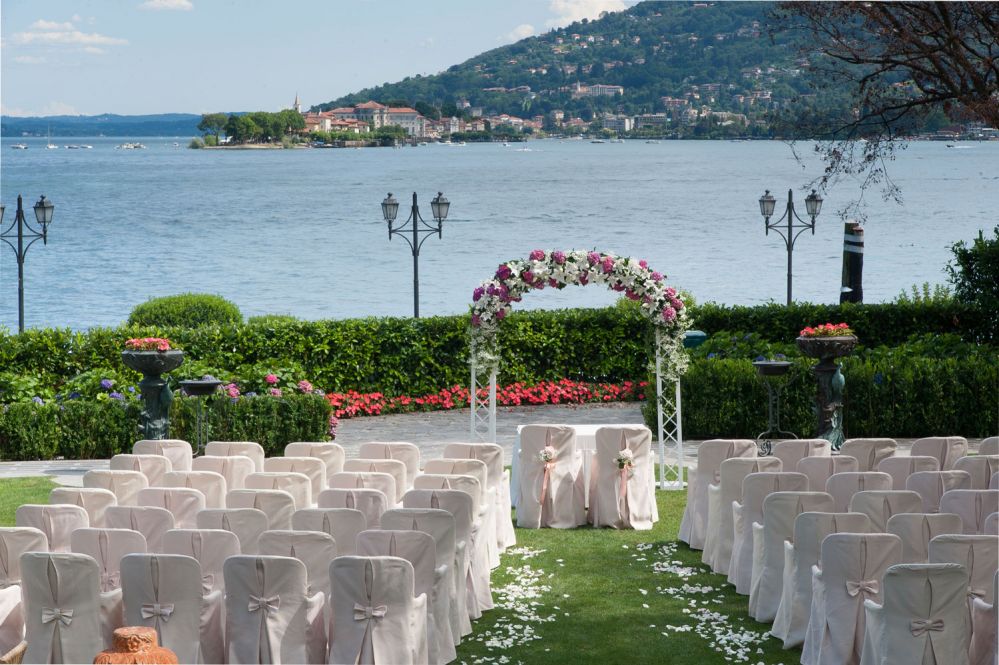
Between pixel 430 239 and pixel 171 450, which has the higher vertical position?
pixel 171 450

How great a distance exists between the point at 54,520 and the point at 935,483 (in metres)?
5.90

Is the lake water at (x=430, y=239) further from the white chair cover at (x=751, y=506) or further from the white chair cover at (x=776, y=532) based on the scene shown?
the white chair cover at (x=776, y=532)

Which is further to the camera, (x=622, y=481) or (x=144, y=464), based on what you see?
(x=622, y=481)

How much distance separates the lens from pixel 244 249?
66.8 metres

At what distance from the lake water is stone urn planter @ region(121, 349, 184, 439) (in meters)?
31.4

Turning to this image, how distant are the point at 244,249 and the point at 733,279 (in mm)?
27986

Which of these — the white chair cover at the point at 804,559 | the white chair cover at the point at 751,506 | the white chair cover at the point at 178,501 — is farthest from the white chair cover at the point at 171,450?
the white chair cover at the point at 804,559

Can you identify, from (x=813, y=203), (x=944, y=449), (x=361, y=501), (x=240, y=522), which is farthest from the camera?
(x=813, y=203)

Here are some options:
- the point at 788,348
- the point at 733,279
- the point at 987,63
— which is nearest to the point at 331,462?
the point at 788,348

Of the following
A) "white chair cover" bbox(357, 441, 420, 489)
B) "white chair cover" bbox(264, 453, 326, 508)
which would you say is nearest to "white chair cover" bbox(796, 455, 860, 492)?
"white chair cover" bbox(357, 441, 420, 489)

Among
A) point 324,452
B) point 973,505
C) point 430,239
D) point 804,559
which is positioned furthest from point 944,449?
point 430,239

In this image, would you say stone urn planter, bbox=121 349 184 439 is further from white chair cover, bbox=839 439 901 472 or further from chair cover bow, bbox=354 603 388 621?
white chair cover, bbox=839 439 901 472

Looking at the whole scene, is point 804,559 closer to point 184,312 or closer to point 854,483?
point 854,483

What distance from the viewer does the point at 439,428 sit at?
49.1 feet
